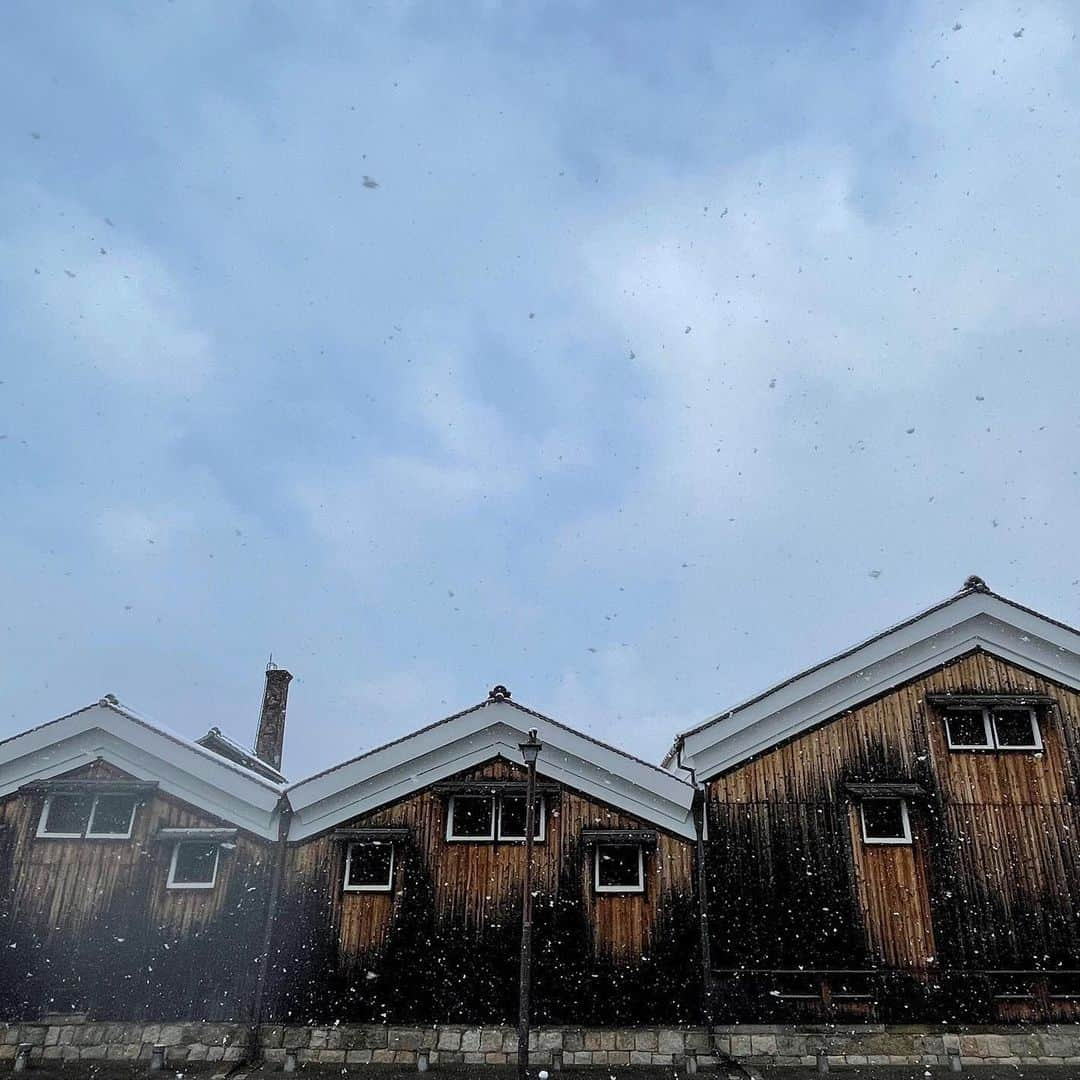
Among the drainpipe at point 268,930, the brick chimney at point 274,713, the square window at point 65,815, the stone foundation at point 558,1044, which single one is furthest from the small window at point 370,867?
the brick chimney at point 274,713

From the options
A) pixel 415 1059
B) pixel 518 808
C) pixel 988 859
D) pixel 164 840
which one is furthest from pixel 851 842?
pixel 164 840

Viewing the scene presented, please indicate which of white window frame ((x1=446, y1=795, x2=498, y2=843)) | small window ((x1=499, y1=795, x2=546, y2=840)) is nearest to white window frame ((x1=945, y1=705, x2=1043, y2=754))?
small window ((x1=499, y1=795, x2=546, y2=840))

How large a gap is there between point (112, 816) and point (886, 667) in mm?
14446

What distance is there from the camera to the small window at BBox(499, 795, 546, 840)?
47.8 ft

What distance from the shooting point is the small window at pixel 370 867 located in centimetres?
1431

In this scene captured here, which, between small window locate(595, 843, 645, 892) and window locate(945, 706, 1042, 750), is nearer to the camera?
small window locate(595, 843, 645, 892)

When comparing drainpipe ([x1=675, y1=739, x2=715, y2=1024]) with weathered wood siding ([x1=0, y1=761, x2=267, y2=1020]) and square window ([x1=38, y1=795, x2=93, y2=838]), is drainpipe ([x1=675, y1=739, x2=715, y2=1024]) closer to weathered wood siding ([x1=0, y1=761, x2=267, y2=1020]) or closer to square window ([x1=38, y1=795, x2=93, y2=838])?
weathered wood siding ([x1=0, y1=761, x2=267, y2=1020])

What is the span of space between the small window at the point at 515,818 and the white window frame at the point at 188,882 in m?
5.04

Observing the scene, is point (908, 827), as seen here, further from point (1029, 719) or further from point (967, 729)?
point (1029, 719)

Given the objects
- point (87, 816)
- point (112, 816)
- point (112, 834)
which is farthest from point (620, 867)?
point (87, 816)

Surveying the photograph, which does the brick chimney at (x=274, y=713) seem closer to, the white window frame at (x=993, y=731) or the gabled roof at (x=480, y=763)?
the gabled roof at (x=480, y=763)

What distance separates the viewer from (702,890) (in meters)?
14.1

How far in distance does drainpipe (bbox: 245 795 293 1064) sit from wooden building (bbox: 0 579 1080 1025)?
5cm

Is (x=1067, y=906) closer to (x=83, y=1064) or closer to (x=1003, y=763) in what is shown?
(x=1003, y=763)
